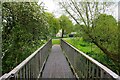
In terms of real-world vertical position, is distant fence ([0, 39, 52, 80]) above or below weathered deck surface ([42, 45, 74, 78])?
above

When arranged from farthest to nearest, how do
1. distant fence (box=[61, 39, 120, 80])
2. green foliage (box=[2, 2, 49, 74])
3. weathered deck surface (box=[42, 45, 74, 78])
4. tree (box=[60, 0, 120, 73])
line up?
tree (box=[60, 0, 120, 73])
green foliage (box=[2, 2, 49, 74])
weathered deck surface (box=[42, 45, 74, 78])
distant fence (box=[61, 39, 120, 80])

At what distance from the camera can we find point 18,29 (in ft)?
25.5

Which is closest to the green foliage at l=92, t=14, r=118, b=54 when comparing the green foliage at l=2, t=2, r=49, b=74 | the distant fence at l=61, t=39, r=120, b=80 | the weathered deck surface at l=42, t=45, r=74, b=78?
the weathered deck surface at l=42, t=45, r=74, b=78

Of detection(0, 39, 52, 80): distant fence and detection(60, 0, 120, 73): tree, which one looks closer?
detection(0, 39, 52, 80): distant fence

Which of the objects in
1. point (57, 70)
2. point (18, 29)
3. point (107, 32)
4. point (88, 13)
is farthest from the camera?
point (88, 13)

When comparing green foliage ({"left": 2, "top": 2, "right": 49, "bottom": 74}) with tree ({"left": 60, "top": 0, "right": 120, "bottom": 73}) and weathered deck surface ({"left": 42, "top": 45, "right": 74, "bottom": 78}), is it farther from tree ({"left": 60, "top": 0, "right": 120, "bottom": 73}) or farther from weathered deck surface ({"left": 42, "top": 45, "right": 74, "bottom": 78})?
tree ({"left": 60, "top": 0, "right": 120, "bottom": 73})

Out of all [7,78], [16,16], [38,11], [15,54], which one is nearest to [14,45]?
[15,54]

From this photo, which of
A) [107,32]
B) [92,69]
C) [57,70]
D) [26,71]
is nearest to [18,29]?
[57,70]

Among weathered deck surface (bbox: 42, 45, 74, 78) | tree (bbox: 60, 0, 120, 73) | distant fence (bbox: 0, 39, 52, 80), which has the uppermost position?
tree (bbox: 60, 0, 120, 73)

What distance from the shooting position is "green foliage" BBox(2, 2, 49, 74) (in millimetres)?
7684

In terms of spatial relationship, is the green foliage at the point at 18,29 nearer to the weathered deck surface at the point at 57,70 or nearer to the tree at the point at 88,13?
the weathered deck surface at the point at 57,70

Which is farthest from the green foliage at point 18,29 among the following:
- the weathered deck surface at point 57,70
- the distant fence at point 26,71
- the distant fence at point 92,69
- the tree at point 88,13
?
the tree at point 88,13

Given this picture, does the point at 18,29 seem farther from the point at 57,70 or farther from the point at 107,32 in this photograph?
the point at 107,32

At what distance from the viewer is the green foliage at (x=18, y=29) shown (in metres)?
7.68
